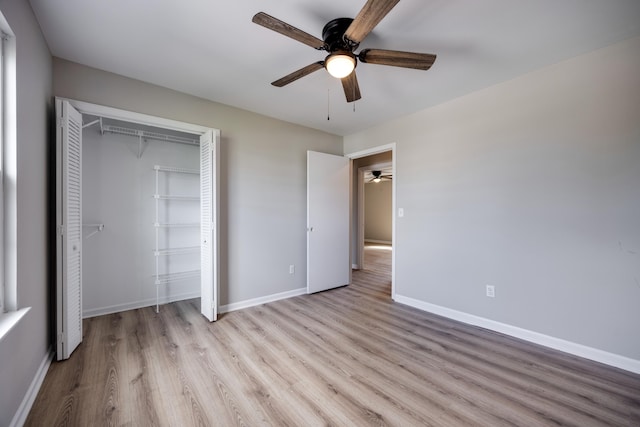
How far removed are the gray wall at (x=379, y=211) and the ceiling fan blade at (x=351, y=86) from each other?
7.81 meters

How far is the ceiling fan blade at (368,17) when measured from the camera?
4.24ft

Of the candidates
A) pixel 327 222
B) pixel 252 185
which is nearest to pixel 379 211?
pixel 327 222

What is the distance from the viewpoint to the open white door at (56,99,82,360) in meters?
2.06

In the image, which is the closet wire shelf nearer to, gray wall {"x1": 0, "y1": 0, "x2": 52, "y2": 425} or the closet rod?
the closet rod

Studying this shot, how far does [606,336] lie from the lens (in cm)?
210

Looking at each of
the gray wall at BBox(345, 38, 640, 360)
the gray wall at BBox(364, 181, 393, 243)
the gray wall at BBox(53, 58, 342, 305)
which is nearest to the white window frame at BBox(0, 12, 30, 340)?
the gray wall at BBox(53, 58, 342, 305)

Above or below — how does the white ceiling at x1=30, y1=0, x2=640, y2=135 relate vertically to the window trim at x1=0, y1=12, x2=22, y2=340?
above

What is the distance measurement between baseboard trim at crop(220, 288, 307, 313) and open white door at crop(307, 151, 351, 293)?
0.18 meters

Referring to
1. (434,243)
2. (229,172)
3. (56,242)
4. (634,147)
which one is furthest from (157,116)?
(634,147)

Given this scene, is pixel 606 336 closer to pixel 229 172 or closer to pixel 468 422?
pixel 468 422

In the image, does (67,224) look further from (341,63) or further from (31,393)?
(341,63)

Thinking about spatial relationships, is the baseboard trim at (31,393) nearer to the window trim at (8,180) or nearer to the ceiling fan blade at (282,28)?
the window trim at (8,180)

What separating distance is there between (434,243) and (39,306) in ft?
11.9


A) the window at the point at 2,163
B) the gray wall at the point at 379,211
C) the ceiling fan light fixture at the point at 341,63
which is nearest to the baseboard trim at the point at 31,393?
the window at the point at 2,163
